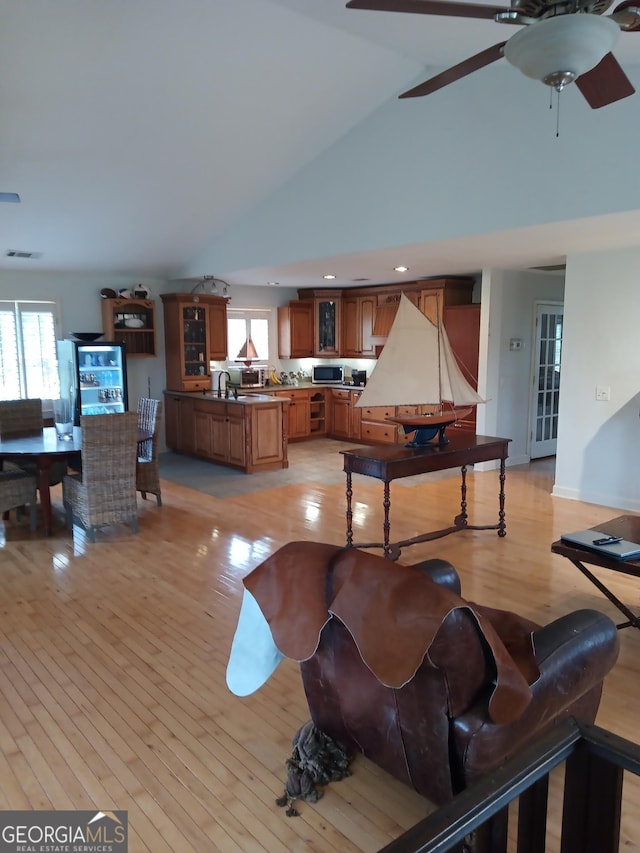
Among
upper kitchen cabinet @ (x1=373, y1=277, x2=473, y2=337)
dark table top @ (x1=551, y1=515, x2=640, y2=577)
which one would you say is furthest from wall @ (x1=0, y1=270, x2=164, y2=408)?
dark table top @ (x1=551, y1=515, x2=640, y2=577)

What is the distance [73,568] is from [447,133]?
4.29m

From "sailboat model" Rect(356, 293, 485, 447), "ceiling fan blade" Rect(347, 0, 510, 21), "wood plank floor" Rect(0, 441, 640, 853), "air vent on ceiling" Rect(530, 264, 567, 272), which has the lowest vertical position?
"wood plank floor" Rect(0, 441, 640, 853)

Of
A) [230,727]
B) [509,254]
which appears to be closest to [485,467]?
[509,254]

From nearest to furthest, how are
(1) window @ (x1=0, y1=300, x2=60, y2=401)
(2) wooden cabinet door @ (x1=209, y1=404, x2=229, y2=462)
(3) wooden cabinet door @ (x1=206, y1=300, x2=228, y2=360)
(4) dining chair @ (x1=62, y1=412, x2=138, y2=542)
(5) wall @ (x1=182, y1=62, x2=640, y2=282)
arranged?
(5) wall @ (x1=182, y1=62, x2=640, y2=282) < (4) dining chair @ (x1=62, y1=412, x2=138, y2=542) < (1) window @ (x1=0, y1=300, x2=60, y2=401) < (2) wooden cabinet door @ (x1=209, y1=404, x2=229, y2=462) < (3) wooden cabinet door @ (x1=206, y1=300, x2=228, y2=360)

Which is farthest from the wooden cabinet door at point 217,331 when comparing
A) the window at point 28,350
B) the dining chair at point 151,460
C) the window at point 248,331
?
the dining chair at point 151,460

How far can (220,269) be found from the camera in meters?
7.43

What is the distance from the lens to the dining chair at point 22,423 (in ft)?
18.9

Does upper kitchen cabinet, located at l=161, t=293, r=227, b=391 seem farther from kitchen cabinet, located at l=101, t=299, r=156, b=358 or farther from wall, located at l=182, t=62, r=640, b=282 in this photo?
wall, located at l=182, t=62, r=640, b=282

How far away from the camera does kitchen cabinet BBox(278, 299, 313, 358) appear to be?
9.53 m

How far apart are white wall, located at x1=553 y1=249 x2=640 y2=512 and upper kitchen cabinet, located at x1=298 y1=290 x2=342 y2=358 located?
4022mm

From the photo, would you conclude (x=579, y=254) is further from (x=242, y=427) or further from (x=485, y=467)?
(x=242, y=427)

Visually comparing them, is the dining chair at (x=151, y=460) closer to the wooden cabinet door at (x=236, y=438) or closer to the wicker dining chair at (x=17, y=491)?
the wicker dining chair at (x=17, y=491)

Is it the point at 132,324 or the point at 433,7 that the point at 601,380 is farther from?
the point at 132,324

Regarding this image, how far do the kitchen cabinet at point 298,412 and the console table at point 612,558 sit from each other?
6.00 metres
